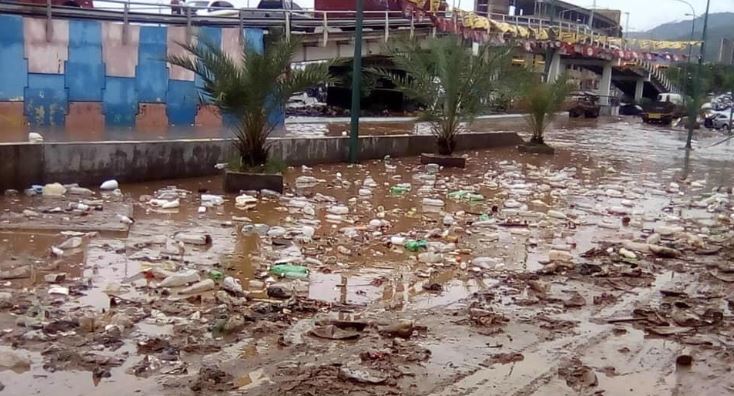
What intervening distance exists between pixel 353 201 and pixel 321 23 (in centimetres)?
1571

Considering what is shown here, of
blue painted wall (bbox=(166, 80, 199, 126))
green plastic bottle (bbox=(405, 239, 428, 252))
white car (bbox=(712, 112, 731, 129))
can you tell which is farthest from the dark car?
green plastic bottle (bbox=(405, 239, 428, 252))

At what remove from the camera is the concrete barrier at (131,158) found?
1011cm

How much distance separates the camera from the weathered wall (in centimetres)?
1916

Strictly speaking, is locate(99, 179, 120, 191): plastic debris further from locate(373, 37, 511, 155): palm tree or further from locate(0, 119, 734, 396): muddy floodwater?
locate(373, 37, 511, 155): palm tree

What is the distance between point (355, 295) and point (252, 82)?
18.5ft

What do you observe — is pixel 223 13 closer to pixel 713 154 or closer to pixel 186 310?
pixel 713 154

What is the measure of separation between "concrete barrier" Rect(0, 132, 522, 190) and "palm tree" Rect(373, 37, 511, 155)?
7.01 feet

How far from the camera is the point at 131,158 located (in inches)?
451

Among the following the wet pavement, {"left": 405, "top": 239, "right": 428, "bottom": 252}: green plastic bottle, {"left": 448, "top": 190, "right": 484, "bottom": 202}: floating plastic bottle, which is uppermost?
the wet pavement

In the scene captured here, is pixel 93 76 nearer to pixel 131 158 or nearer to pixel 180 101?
pixel 180 101

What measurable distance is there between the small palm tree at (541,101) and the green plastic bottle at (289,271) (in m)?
13.8

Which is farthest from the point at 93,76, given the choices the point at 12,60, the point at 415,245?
the point at 415,245

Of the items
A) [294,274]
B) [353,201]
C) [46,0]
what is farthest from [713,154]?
[294,274]

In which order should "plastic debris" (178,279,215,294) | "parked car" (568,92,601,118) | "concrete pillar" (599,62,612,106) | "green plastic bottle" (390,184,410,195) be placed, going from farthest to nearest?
"concrete pillar" (599,62,612,106) < "parked car" (568,92,601,118) < "green plastic bottle" (390,184,410,195) < "plastic debris" (178,279,215,294)
